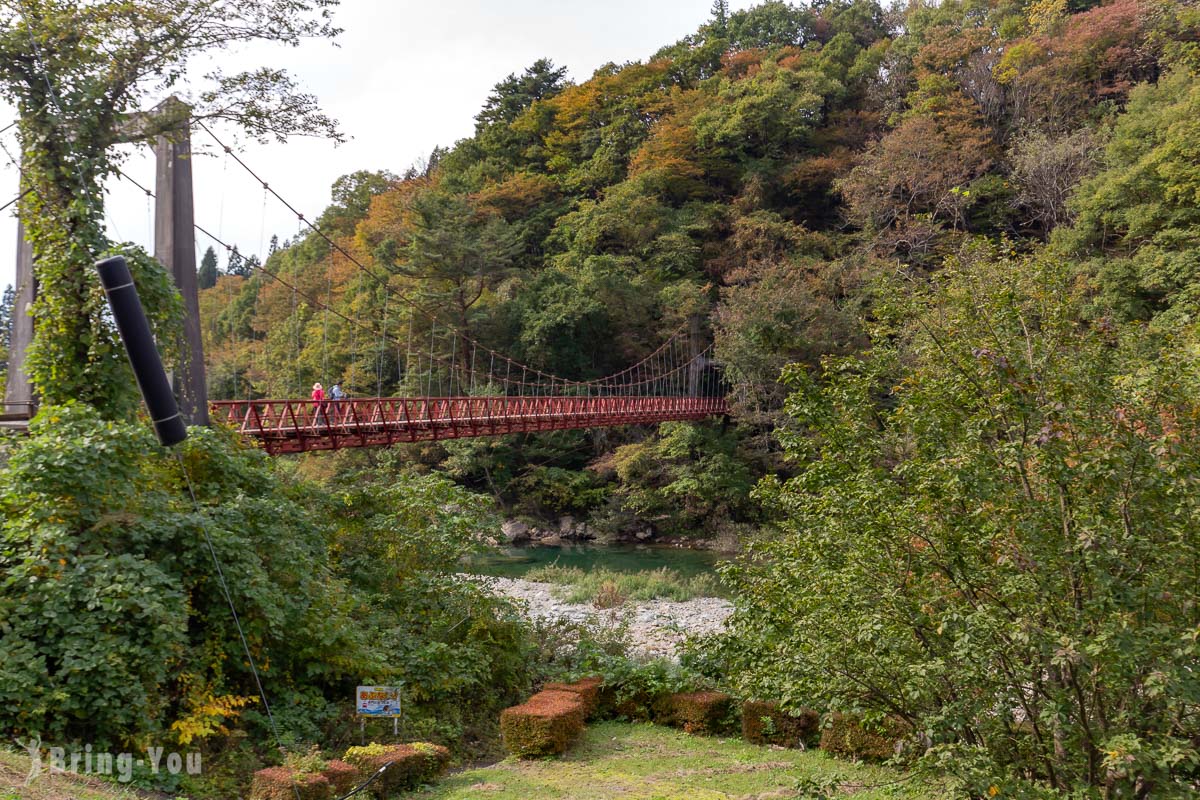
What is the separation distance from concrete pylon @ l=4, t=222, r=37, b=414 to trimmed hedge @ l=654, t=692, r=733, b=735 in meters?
A: 4.52

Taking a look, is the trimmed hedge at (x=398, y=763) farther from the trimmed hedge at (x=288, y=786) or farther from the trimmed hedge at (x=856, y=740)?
the trimmed hedge at (x=856, y=740)

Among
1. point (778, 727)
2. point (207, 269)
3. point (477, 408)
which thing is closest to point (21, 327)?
point (778, 727)

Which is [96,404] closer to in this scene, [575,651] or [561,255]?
[575,651]

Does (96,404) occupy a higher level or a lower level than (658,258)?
lower

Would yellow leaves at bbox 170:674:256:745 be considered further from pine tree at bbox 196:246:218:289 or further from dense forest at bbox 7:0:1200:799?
pine tree at bbox 196:246:218:289

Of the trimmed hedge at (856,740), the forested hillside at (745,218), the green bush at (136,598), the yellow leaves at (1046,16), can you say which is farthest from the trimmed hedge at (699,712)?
the yellow leaves at (1046,16)

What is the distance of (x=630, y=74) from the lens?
29.0 m

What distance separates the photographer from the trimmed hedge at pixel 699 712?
5.37 metres

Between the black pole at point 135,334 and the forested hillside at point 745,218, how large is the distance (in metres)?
14.0

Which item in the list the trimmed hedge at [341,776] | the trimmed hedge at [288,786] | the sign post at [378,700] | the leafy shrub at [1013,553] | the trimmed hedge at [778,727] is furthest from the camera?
the trimmed hedge at [778,727]

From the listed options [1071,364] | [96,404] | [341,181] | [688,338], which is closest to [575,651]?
[96,404]

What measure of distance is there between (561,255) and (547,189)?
154 inches

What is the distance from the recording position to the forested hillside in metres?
18.1

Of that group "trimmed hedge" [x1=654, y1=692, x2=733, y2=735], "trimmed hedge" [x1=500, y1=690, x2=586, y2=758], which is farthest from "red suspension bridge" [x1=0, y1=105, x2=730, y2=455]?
"trimmed hedge" [x1=654, y1=692, x2=733, y2=735]
